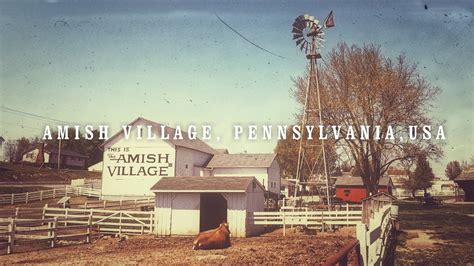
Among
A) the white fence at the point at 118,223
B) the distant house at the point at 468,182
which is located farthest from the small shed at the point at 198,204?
the distant house at the point at 468,182

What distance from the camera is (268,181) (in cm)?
4412

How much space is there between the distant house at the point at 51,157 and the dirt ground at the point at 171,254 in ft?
223

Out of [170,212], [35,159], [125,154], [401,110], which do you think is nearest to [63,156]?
[35,159]

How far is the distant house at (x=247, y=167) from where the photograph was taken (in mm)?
43950

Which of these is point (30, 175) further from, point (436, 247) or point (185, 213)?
point (436, 247)

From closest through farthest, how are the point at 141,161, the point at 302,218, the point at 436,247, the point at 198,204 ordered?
1. the point at 436,247
2. the point at 302,218
3. the point at 198,204
4. the point at 141,161

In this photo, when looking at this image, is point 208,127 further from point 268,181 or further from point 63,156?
point 63,156

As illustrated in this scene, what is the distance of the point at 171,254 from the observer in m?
14.9

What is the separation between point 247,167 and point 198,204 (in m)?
22.0

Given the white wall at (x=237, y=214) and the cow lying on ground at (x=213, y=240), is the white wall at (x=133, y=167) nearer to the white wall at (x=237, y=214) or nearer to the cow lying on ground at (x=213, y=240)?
the white wall at (x=237, y=214)

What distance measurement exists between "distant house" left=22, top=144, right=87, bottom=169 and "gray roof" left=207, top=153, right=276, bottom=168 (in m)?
47.8

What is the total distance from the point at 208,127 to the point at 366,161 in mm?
18652

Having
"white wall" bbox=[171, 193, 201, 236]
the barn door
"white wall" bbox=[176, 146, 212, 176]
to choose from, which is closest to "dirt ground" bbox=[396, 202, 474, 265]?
"white wall" bbox=[171, 193, 201, 236]

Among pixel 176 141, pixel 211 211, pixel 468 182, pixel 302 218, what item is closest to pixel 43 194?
pixel 176 141
